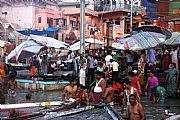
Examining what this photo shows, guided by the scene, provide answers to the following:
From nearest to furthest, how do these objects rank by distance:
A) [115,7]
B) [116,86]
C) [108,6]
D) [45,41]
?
[116,86], [45,41], [115,7], [108,6]

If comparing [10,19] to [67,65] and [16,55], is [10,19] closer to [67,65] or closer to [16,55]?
[67,65]

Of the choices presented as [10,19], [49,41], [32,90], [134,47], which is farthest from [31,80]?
[10,19]

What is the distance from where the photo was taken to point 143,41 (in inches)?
584

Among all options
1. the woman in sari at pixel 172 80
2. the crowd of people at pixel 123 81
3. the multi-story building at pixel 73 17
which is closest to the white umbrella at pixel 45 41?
the crowd of people at pixel 123 81

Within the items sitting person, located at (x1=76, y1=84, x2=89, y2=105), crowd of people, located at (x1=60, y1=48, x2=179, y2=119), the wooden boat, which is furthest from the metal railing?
the wooden boat

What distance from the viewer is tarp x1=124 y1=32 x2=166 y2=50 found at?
14.6 meters

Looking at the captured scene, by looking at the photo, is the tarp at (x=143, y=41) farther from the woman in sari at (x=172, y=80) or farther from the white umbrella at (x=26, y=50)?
the white umbrella at (x=26, y=50)

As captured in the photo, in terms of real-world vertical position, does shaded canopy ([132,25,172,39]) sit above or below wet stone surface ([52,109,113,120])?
above

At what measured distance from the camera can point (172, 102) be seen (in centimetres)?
1386

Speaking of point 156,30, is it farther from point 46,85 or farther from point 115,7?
point 115,7

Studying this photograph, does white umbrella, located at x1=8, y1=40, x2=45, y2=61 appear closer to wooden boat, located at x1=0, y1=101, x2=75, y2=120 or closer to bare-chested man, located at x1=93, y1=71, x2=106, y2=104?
bare-chested man, located at x1=93, y1=71, x2=106, y2=104

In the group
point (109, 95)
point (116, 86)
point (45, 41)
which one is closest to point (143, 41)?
point (116, 86)

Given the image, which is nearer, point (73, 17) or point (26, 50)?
point (26, 50)

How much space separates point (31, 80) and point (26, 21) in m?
21.4
